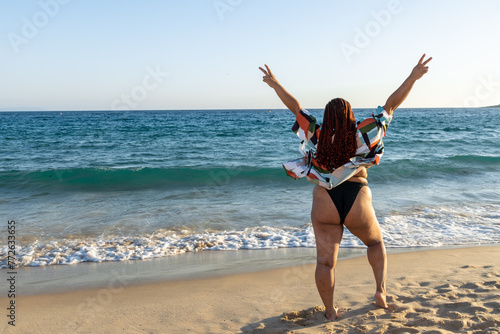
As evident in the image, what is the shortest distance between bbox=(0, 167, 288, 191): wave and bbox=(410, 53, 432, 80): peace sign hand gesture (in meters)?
8.71

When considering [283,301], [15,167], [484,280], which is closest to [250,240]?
[283,301]

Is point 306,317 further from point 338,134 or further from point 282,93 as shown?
point 282,93

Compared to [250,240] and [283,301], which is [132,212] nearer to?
[250,240]

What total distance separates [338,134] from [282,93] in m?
0.62

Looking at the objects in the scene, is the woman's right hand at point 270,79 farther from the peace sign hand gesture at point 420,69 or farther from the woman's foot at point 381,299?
the woman's foot at point 381,299

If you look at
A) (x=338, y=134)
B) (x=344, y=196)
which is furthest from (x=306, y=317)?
(x=338, y=134)

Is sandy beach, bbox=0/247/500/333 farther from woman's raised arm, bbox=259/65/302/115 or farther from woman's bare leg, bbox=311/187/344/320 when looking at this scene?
woman's raised arm, bbox=259/65/302/115

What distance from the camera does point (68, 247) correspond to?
584cm

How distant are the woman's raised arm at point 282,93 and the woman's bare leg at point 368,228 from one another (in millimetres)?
825

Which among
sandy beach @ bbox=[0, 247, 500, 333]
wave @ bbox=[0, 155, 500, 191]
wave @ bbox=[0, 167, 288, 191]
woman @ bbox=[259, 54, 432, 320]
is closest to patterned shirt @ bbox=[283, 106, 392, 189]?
woman @ bbox=[259, 54, 432, 320]

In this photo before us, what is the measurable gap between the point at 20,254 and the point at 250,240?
10.7 ft

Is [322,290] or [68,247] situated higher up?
[322,290]

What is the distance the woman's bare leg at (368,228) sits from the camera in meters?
3.02

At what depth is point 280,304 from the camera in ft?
12.4
